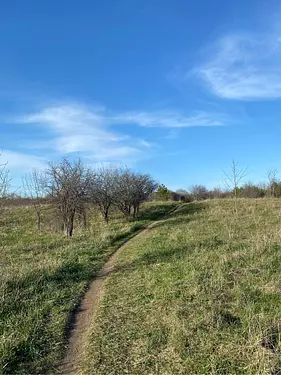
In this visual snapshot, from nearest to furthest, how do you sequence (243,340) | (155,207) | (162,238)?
(243,340), (162,238), (155,207)

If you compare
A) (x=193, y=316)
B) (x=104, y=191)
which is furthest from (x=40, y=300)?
(x=104, y=191)

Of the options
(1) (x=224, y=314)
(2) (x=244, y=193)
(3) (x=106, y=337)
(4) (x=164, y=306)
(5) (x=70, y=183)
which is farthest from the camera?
(2) (x=244, y=193)

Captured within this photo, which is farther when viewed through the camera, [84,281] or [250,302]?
[84,281]

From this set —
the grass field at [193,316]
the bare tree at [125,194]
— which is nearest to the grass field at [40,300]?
the grass field at [193,316]

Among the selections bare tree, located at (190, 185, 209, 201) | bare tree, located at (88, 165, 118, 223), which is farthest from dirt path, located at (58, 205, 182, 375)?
bare tree, located at (190, 185, 209, 201)

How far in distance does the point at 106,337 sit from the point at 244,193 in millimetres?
49159

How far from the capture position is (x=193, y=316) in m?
5.80

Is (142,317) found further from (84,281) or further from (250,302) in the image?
(84,281)

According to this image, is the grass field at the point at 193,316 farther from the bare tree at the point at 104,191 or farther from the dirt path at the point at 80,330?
the bare tree at the point at 104,191

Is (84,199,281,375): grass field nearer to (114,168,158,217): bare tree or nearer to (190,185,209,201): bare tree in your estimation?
(114,168,158,217): bare tree

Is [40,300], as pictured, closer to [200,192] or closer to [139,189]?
[139,189]

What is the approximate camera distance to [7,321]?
6.08 metres

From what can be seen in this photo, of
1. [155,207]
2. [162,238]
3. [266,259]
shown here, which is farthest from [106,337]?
[155,207]

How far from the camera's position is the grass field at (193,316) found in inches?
178
